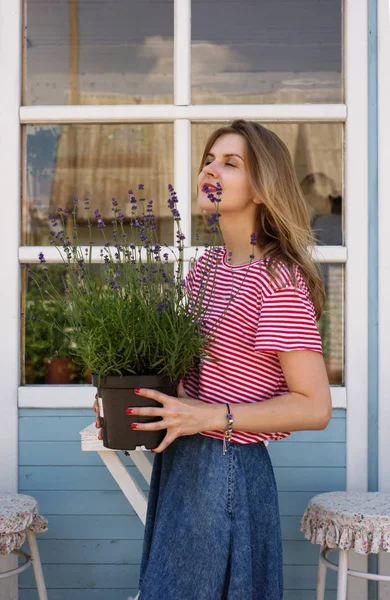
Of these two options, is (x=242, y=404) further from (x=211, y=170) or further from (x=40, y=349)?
(x=40, y=349)

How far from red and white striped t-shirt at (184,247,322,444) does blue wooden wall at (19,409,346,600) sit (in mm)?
1198

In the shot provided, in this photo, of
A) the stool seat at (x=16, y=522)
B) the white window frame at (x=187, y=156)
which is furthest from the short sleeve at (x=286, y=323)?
the white window frame at (x=187, y=156)

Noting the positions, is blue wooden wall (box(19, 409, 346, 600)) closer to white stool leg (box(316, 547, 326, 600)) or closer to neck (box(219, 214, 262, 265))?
white stool leg (box(316, 547, 326, 600))

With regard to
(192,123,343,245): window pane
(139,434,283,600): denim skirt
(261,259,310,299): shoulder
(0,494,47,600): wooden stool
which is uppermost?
(192,123,343,245): window pane

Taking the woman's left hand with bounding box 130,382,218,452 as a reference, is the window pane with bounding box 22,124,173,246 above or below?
above

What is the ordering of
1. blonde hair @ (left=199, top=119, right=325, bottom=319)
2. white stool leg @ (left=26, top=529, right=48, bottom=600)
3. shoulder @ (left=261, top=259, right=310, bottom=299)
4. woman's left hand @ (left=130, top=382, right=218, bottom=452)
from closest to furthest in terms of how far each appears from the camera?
A: woman's left hand @ (left=130, top=382, right=218, bottom=452) < shoulder @ (left=261, top=259, right=310, bottom=299) < blonde hair @ (left=199, top=119, right=325, bottom=319) < white stool leg @ (left=26, top=529, right=48, bottom=600)

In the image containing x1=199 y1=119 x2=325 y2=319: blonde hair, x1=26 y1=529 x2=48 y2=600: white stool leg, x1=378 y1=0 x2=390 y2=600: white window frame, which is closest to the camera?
x1=199 y1=119 x2=325 y2=319: blonde hair

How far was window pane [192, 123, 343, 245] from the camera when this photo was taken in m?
2.72

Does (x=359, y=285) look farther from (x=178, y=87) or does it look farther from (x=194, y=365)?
(x=194, y=365)

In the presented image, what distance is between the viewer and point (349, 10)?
268 centimetres

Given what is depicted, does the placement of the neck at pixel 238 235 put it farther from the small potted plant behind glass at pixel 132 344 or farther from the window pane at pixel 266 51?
the window pane at pixel 266 51

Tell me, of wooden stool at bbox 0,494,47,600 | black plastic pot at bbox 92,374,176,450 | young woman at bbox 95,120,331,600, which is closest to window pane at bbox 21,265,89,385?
wooden stool at bbox 0,494,47,600

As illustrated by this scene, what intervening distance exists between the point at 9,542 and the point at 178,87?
172cm

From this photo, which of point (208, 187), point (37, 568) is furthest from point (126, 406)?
point (37, 568)
